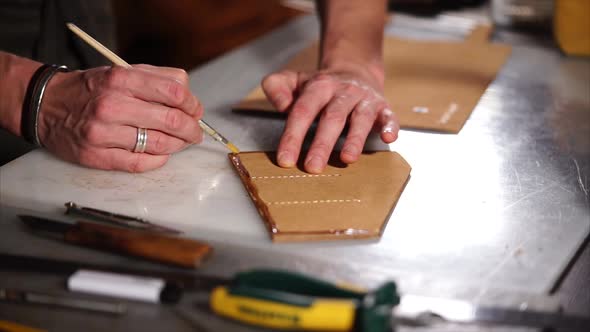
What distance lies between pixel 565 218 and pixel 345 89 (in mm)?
499

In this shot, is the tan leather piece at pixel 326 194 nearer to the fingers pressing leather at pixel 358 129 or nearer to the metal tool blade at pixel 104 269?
the fingers pressing leather at pixel 358 129

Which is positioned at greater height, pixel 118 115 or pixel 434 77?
pixel 118 115

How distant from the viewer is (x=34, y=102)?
1120 millimetres

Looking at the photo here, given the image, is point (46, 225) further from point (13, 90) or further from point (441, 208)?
point (441, 208)

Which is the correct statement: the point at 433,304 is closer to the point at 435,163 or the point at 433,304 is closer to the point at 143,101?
the point at 435,163

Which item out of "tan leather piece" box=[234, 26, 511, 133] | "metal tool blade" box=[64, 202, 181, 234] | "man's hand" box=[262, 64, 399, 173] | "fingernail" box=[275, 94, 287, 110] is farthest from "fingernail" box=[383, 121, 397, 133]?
"metal tool blade" box=[64, 202, 181, 234]

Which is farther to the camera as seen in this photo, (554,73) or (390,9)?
(390,9)

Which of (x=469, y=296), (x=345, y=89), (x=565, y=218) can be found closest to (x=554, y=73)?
(x=345, y=89)

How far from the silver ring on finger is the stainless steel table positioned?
5 cm

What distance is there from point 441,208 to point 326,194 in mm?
176

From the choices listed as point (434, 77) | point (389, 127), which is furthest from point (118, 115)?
point (434, 77)

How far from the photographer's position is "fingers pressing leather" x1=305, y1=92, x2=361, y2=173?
110cm

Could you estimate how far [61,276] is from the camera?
0.81 metres

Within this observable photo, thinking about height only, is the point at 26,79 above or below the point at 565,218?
above
